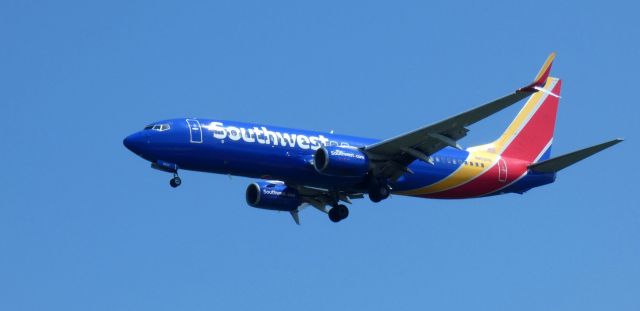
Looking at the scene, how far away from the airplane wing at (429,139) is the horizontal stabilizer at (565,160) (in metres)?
4.83

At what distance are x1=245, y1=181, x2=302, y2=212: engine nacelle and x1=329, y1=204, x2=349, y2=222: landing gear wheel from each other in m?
2.13

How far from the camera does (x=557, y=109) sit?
208 ft

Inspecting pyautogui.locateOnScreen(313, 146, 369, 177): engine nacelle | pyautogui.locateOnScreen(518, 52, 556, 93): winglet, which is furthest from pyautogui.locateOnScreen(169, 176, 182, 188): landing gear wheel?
pyautogui.locateOnScreen(518, 52, 556, 93): winglet

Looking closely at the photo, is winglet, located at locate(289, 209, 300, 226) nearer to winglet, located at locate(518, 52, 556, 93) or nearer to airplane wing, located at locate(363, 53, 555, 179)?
airplane wing, located at locate(363, 53, 555, 179)

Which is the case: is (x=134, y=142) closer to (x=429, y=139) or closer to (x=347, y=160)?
(x=347, y=160)

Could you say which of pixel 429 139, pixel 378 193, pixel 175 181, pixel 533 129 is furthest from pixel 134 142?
pixel 533 129

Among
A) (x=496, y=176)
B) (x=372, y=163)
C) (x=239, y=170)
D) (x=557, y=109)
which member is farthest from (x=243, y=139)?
(x=557, y=109)

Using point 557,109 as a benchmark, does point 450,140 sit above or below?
below

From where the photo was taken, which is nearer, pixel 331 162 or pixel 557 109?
pixel 331 162

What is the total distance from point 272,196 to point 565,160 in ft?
45.4

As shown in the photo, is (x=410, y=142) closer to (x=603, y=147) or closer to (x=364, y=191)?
(x=364, y=191)

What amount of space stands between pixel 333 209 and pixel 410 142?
22.2 ft

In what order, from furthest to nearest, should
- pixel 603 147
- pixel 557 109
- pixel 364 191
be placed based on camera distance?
pixel 557 109 → pixel 364 191 → pixel 603 147

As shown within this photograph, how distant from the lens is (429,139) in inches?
2085
